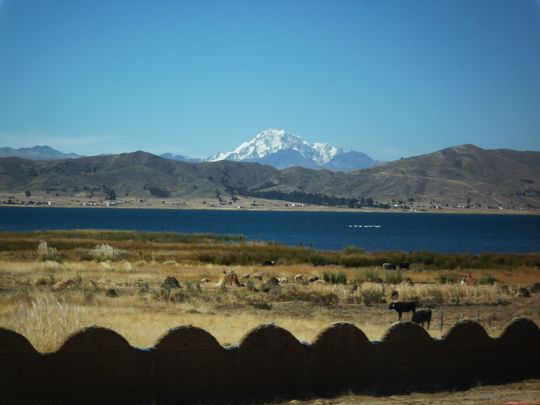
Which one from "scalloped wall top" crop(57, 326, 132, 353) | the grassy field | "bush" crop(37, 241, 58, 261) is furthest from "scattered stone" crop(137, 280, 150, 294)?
"scalloped wall top" crop(57, 326, 132, 353)

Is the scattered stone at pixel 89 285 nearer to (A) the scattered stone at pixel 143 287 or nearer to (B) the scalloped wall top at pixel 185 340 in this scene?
(A) the scattered stone at pixel 143 287

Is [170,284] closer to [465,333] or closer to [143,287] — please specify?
[143,287]

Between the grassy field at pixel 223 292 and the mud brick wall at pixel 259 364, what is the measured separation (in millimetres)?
1216

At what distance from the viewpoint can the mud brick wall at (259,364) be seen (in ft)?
36.7

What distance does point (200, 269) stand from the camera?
46562 mm

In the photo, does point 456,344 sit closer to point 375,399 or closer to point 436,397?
point 436,397

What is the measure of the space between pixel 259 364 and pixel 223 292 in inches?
747

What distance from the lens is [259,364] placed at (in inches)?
500

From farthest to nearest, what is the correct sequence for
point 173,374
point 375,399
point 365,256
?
point 365,256, point 375,399, point 173,374

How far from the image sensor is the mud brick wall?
11.2 metres

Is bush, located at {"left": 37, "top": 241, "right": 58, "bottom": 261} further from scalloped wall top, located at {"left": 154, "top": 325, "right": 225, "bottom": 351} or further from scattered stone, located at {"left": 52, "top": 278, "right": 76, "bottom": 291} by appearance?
scalloped wall top, located at {"left": 154, "top": 325, "right": 225, "bottom": 351}

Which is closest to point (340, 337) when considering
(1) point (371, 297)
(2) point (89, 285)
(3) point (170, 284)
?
(1) point (371, 297)

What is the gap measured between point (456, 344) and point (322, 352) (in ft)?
10.5

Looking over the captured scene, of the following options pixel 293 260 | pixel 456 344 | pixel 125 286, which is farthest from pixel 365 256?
pixel 456 344
